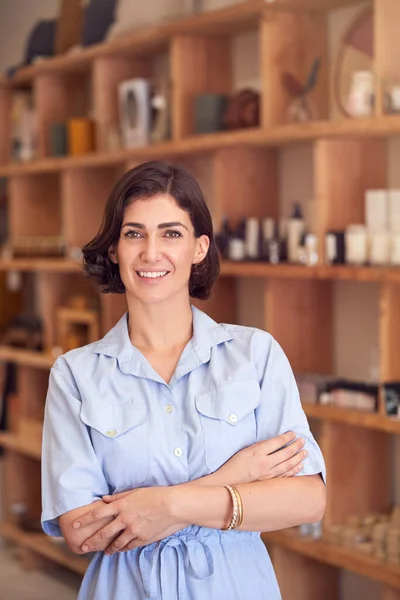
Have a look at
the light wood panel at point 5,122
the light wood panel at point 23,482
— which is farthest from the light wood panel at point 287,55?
the light wood panel at point 23,482

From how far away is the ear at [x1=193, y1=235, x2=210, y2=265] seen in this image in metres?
1.92

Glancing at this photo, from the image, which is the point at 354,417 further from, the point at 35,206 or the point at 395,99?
the point at 35,206

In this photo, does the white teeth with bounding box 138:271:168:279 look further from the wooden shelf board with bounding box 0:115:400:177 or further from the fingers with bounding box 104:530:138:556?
the wooden shelf board with bounding box 0:115:400:177

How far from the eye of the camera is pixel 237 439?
5.97 feet

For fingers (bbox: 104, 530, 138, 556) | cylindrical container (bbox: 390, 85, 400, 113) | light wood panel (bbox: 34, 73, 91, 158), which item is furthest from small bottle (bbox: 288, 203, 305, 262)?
light wood panel (bbox: 34, 73, 91, 158)

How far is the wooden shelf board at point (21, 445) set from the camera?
15.4 feet

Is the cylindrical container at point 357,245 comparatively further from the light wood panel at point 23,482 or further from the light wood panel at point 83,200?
the light wood panel at point 23,482

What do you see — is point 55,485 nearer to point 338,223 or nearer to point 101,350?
point 101,350

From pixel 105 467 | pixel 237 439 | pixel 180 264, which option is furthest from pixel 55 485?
pixel 180 264

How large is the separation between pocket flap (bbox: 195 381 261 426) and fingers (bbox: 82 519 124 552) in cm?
27

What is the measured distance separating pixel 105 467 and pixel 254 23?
91.9 inches

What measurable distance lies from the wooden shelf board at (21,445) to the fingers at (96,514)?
298cm

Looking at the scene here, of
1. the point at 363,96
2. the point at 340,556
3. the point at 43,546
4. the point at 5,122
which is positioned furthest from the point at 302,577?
the point at 5,122

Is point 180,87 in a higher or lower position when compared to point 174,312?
higher
